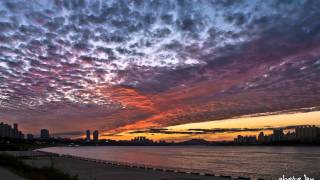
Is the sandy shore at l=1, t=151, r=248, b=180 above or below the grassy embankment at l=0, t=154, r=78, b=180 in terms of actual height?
below

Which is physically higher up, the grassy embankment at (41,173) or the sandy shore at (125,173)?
the grassy embankment at (41,173)

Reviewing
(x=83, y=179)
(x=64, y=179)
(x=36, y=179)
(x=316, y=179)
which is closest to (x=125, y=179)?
(x=83, y=179)

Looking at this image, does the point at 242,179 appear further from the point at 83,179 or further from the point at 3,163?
the point at 3,163

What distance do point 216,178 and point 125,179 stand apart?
10706 millimetres

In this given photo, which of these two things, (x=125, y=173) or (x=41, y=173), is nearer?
(x=41, y=173)

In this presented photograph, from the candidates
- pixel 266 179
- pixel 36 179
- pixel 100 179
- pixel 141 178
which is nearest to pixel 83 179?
pixel 100 179

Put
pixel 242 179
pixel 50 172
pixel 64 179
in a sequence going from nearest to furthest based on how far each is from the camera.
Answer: pixel 64 179
pixel 50 172
pixel 242 179

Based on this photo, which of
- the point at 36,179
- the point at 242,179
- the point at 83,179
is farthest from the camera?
the point at 242,179

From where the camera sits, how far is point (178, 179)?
45719 mm

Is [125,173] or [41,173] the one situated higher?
[41,173]

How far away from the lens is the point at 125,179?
48.5 metres

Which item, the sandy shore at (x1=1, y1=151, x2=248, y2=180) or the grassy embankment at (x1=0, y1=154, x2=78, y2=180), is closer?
the grassy embankment at (x1=0, y1=154, x2=78, y2=180)

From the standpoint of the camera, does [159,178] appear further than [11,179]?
Yes

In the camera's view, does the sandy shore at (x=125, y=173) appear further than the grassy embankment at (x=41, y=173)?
Yes
